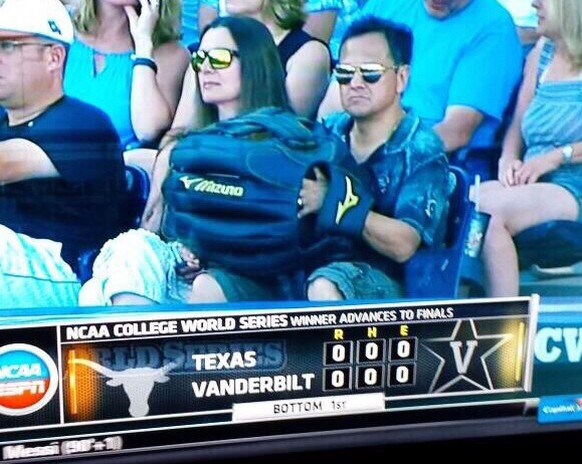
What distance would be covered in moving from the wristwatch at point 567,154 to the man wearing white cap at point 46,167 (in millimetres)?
1313

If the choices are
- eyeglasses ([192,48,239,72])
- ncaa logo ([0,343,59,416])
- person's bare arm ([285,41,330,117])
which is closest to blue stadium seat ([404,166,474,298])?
person's bare arm ([285,41,330,117])

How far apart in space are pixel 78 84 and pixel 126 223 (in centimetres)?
40

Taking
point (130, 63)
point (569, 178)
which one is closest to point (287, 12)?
point (130, 63)

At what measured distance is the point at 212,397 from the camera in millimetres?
2590

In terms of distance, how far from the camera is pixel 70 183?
2385 mm

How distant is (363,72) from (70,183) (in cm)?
88

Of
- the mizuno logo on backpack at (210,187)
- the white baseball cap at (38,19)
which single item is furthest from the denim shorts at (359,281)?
the white baseball cap at (38,19)

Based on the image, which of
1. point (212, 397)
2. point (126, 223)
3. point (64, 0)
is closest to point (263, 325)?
point (212, 397)

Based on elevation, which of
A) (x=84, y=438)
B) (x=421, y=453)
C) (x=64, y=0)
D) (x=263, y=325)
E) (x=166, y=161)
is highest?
(x=64, y=0)

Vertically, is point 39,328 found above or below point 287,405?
above

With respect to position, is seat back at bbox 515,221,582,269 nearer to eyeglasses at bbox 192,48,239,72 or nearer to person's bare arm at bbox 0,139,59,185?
eyeglasses at bbox 192,48,239,72

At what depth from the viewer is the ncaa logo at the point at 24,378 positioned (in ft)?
7.98

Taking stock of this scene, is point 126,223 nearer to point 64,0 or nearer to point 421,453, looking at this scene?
point 64,0
